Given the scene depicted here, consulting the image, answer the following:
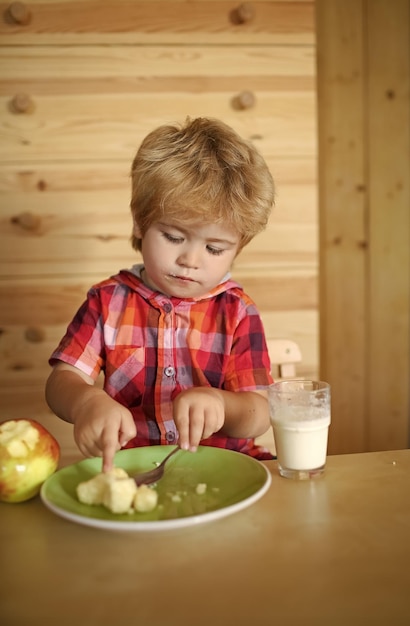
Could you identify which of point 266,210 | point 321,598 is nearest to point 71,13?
point 266,210

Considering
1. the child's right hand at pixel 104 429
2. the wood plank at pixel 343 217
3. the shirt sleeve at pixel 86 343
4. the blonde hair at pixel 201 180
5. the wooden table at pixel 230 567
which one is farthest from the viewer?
the wood plank at pixel 343 217

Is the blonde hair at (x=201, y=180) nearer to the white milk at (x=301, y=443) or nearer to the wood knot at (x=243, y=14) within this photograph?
the white milk at (x=301, y=443)

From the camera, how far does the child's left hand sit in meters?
0.81

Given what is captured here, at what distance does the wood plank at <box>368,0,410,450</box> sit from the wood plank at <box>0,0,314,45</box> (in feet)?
2.07

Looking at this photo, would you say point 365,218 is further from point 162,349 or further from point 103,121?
point 162,349

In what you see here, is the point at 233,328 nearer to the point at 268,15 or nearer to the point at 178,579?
the point at 178,579

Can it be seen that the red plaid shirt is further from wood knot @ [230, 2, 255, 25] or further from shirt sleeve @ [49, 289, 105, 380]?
wood knot @ [230, 2, 255, 25]

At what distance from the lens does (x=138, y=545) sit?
0.64 metres

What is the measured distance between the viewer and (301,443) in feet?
2.63

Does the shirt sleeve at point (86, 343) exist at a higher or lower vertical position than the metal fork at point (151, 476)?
higher

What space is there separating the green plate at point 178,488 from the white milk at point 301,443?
0.04m

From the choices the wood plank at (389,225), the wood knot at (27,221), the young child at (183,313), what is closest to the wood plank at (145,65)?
the wood knot at (27,221)

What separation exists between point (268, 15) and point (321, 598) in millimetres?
1441

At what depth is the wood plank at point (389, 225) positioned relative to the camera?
215 cm
